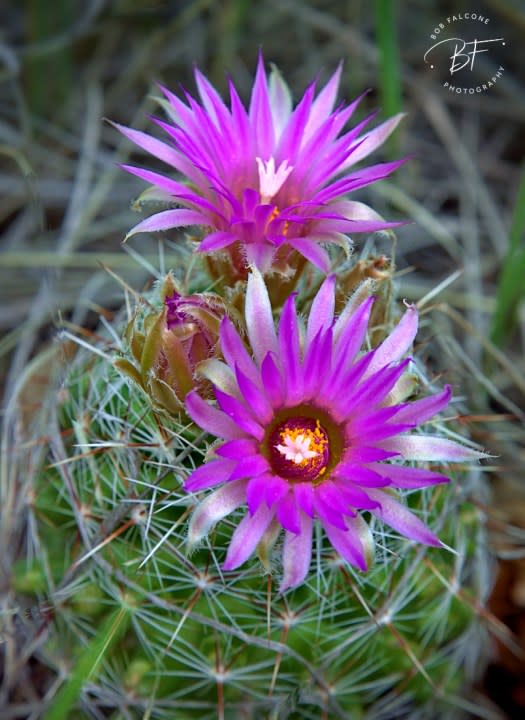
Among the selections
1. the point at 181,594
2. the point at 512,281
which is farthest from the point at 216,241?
the point at 512,281

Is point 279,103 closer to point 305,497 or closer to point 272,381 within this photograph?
point 272,381

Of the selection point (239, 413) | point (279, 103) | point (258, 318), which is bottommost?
point (239, 413)

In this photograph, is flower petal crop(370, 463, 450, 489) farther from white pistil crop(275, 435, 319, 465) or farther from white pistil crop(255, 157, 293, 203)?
white pistil crop(255, 157, 293, 203)

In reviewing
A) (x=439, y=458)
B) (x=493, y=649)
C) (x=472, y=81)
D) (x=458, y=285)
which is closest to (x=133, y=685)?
(x=439, y=458)

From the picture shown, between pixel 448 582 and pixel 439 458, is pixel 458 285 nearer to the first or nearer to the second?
pixel 448 582

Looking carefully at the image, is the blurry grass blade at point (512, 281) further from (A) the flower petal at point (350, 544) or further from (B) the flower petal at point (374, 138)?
(A) the flower petal at point (350, 544)
